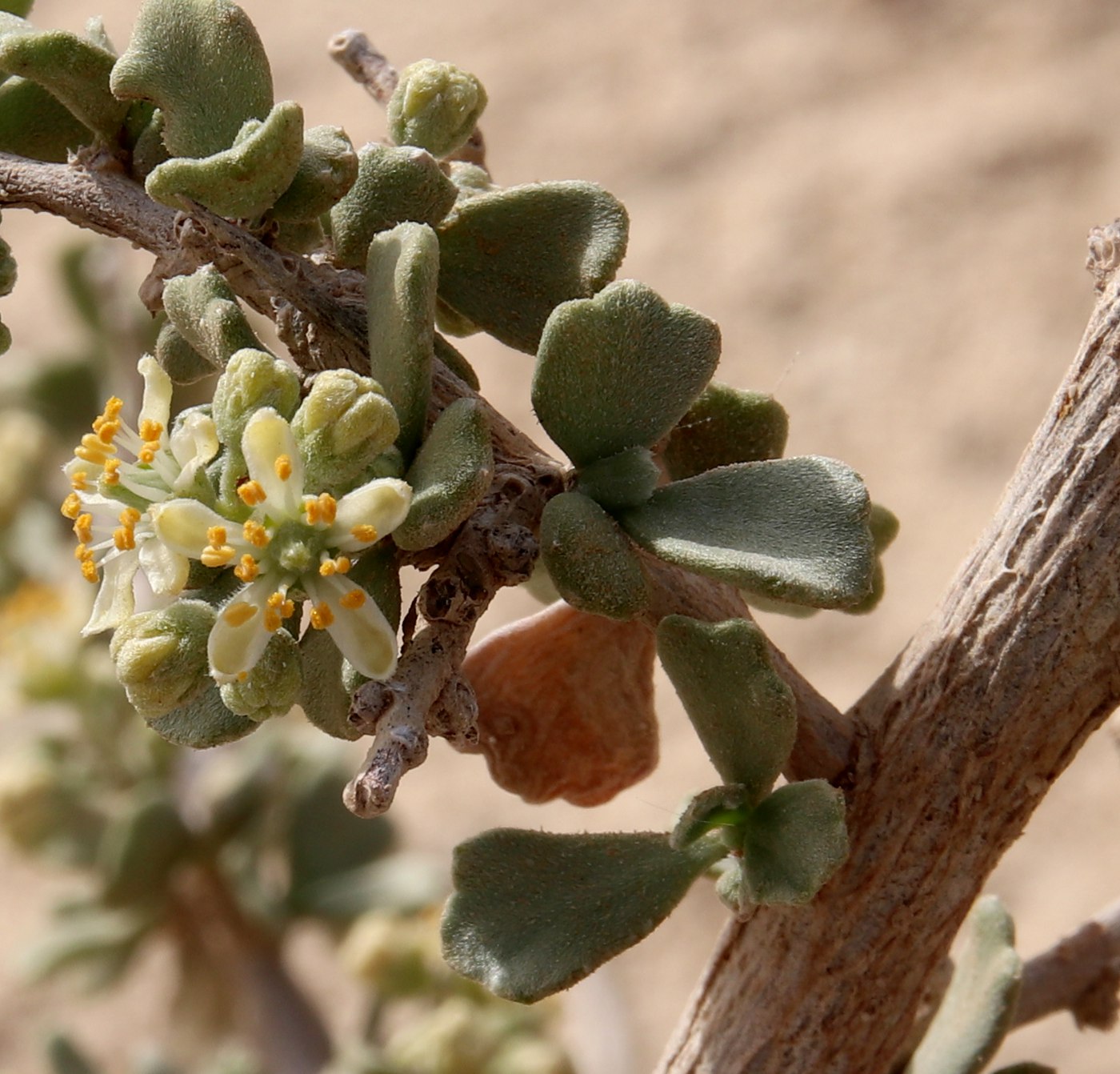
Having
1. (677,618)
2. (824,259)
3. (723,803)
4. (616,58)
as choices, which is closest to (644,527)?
(677,618)

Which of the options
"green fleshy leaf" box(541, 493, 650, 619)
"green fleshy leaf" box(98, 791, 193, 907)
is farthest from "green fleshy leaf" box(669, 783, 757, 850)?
"green fleshy leaf" box(98, 791, 193, 907)

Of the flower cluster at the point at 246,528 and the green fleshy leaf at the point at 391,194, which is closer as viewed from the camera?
the flower cluster at the point at 246,528

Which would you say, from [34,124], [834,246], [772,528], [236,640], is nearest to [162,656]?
[236,640]

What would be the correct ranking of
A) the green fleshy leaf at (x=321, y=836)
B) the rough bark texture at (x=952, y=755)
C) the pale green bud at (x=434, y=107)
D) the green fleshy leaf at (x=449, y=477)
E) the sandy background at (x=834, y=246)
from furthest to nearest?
the sandy background at (x=834, y=246), the green fleshy leaf at (x=321, y=836), the pale green bud at (x=434, y=107), the rough bark texture at (x=952, y=755), the green fleshy leaf at (x=449, y=477)

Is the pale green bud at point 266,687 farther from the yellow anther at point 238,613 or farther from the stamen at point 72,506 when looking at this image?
the stamen at point 72,506

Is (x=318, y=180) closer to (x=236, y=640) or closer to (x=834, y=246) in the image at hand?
(x=236, y=640)

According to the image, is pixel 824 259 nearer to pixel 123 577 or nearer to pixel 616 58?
pixel 616 58

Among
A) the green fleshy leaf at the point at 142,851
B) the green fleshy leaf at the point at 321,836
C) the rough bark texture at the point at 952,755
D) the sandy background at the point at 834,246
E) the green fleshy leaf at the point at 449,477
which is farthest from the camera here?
the sandy background at the point at 834,246

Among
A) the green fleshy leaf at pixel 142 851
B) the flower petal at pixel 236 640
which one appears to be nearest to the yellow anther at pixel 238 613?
the flower petal at pixel 236 640
